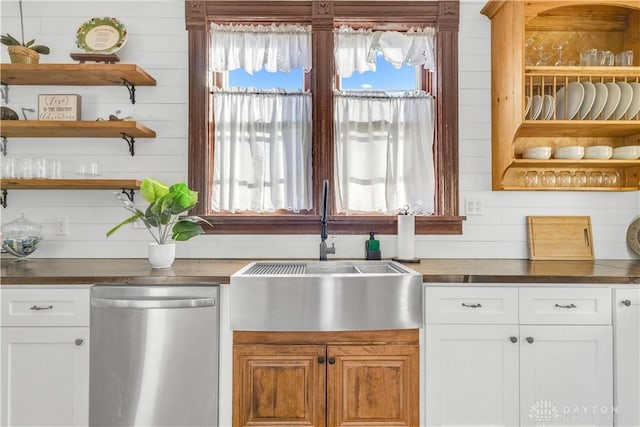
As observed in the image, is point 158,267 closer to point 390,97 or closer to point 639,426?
point 390,97

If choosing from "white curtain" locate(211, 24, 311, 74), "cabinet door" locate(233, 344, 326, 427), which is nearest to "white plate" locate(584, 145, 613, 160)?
"white curtain" locate(211, 24, 311, 74)

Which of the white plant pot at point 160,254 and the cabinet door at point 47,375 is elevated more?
the white plant pot at point 160,254

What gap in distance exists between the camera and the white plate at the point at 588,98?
87.7 inches

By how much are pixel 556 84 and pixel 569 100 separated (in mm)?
119

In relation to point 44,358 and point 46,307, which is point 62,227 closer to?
point 46,307

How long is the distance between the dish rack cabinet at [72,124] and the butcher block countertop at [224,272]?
0.43 metres

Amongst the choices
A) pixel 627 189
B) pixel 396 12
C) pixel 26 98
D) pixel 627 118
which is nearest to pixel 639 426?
pixel 627 189

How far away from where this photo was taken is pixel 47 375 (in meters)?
1.76

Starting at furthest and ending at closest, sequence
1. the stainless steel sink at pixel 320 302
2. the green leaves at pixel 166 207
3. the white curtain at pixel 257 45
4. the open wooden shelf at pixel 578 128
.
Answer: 1. the white curtain at pixel 257 45
2. the open wooden shelf at pixel 578 128
3. the green leaves at pixel 166 207
4. the stainless steel sink at pixel 320 302

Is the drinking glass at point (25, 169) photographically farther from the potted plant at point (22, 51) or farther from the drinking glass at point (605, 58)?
the drinking glass at point (605, 58)

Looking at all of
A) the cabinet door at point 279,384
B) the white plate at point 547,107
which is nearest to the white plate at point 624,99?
the white plate at point 547,107

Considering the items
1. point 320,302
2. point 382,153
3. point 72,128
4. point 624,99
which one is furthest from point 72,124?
point 624,99

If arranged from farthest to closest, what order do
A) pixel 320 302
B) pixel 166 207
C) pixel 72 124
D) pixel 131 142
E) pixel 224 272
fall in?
1. pixel 131 142
2. pixel 72 124
3. pixel 166 207
4. pixel 224 272
5. pixel 320 302

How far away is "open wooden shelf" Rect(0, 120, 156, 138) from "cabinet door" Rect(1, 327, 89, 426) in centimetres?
107
